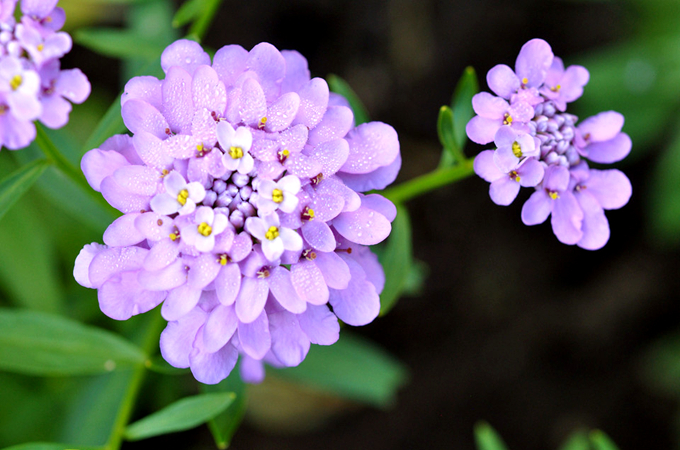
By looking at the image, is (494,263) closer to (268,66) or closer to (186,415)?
(186,415)

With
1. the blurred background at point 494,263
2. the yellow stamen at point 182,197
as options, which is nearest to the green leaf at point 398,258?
the yellow stamen at point 182,197

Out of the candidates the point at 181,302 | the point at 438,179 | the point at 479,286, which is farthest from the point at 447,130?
the point at 479,286

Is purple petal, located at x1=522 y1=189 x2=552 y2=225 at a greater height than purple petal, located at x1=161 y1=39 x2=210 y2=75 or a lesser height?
greater

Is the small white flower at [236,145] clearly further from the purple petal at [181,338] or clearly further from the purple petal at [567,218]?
the purple petal at [567,218]

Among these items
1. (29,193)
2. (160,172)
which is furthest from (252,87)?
(29,193)

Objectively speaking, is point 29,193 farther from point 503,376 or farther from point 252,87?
point 503,376

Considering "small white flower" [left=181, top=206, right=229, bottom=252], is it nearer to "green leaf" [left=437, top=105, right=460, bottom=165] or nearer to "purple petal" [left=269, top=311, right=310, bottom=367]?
"purple petal" [left=269, top=311, right=310, bottom=367]

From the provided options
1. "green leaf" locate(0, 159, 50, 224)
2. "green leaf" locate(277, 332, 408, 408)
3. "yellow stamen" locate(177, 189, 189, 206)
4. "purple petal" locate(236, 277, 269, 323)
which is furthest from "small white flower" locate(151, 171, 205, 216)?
"green leaf" locate(277, 332, 408, 408)
